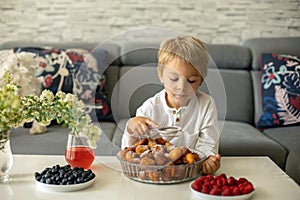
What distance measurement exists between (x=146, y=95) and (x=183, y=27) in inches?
64.7

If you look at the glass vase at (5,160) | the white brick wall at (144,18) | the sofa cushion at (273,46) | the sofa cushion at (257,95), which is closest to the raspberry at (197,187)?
the glass vase at (5,160)

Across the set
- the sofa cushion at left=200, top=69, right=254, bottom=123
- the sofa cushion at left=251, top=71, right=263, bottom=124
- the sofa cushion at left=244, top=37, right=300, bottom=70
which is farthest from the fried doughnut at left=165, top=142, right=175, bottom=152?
the sofa cushion at left=244, top=37, right=300, bottom=70

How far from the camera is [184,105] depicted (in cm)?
198

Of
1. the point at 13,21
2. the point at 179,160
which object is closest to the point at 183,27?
the point at 13,21

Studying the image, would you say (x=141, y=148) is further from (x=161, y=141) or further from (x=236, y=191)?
(x=236, y=191)

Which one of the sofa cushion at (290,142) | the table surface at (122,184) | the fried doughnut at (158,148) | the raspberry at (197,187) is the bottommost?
the sofa cushion at (290,142)

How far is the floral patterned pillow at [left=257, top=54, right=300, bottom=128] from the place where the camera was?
301 centimetres

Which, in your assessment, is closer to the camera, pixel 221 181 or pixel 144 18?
pixel 221 181

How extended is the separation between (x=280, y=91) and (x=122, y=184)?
5.31 feet

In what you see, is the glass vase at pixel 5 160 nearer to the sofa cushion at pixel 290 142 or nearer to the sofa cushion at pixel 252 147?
the sofa cushion at pixel 252 147

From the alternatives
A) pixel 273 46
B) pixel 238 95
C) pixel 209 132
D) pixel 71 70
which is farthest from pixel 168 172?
pixel 273 46

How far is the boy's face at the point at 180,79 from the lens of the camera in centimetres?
182

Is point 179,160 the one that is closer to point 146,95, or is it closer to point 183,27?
point 146,95

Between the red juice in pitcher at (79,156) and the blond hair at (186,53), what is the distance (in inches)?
15.0
